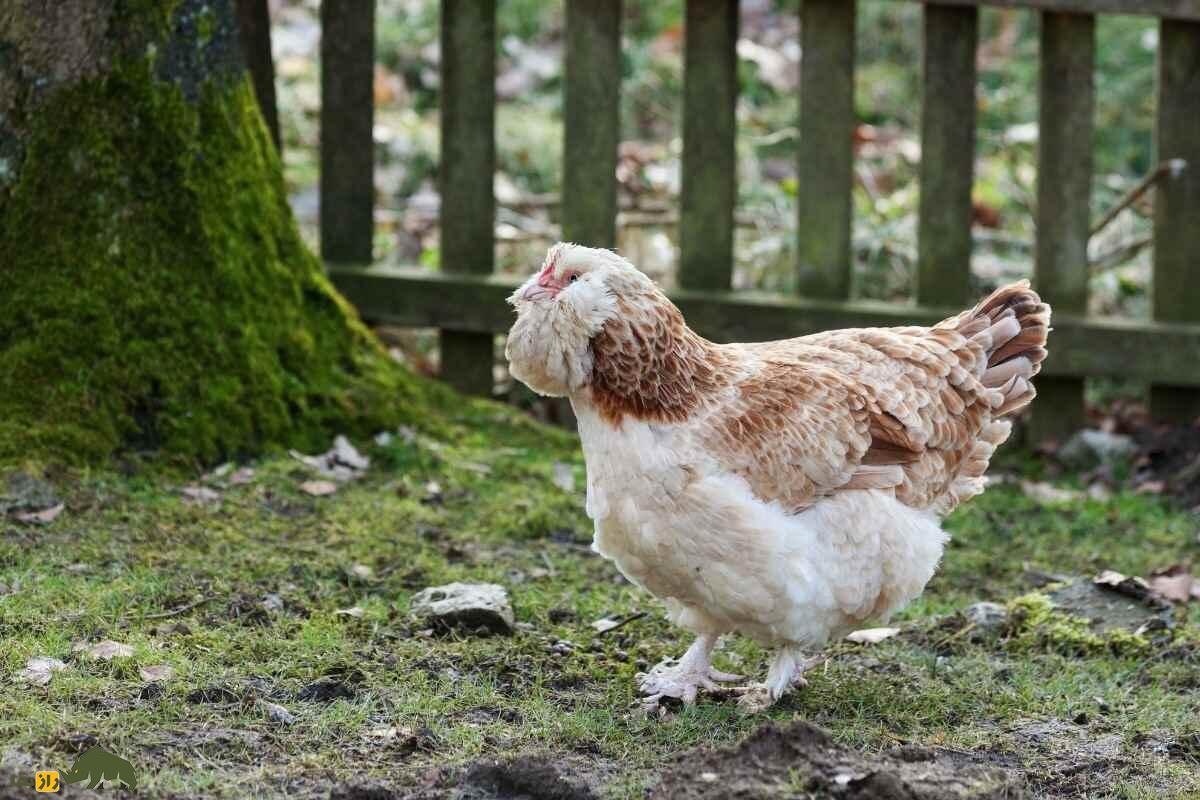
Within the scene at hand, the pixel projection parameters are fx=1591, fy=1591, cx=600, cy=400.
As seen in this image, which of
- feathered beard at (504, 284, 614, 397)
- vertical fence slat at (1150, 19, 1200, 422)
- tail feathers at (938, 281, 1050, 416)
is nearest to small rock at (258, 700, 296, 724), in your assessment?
feathered beard at (504, 284, 614, 397)

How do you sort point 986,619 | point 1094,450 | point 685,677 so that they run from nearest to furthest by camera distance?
point 685,677 → point 986,619 → point 1094,450

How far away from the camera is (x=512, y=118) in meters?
9.85

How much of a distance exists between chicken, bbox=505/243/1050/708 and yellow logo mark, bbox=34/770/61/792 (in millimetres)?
1436

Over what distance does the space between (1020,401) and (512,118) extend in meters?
5.67

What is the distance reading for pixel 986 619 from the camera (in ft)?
15.6

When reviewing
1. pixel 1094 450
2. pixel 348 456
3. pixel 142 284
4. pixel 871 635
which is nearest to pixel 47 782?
pixel 871 635

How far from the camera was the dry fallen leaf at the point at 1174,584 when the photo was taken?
17.0ft

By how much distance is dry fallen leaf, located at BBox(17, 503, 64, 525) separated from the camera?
193 inches

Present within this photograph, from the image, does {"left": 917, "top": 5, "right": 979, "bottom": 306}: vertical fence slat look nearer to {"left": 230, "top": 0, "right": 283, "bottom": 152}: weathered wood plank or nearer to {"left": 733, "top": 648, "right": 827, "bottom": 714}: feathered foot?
{"left": 230, "top": 0, "right": 283, "bottom": 152}: weathered wood plank

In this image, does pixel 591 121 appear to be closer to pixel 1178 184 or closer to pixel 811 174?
pixel 811 174

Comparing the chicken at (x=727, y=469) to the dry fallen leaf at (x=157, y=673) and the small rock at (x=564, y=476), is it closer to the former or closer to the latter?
the dry fallen leaf at (x=157, y=673)

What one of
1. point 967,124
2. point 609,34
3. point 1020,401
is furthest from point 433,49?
point 1020,401

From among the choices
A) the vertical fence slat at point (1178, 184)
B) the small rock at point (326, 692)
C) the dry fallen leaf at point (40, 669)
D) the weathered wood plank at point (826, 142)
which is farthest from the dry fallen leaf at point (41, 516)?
the vertical fence slat at point (1178, 184)

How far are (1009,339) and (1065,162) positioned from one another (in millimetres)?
2336
